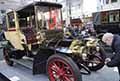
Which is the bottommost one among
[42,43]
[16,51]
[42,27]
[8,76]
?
[8,76]

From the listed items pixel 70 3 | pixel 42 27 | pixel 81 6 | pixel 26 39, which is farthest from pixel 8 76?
pixel 70 3

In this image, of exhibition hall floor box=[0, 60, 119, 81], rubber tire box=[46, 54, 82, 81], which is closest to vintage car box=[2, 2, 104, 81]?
rubber tire box=[46, 54, 82, 81]

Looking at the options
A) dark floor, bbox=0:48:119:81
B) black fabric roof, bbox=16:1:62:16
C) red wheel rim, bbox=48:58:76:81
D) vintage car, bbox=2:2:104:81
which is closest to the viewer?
red wheel rim, bbox=48:58:76:81

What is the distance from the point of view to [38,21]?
16.2ft

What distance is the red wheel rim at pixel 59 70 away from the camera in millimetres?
3933

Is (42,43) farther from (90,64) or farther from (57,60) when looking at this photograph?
(90,64)

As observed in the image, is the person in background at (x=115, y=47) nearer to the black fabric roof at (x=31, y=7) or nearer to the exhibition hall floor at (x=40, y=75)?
the exhibition hall floor at (x=40, y=75)

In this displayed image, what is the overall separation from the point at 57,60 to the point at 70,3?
25.0 metres

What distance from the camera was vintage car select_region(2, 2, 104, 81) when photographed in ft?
13.5

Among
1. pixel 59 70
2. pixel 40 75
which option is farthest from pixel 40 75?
pixel 59 70

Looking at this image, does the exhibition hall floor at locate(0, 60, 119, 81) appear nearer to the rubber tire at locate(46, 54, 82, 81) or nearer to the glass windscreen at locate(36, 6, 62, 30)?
the rubber tire at locate(46, 54, 82, 81)

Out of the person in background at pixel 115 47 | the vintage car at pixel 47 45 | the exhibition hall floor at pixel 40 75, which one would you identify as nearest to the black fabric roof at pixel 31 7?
the vintage car at pixel 47 45

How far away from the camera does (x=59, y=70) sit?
416 cm

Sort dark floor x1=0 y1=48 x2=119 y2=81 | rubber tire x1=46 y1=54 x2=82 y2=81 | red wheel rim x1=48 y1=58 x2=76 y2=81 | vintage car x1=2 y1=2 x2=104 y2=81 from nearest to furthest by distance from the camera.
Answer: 1. rubber tire x1=46 y1=54 x2=82 y2=81
2. red wheel rim x1=48 y1=58 x2=76 y2=81
3. vintage car x1=2 y1=2 x2=104 y2=81
4. dark floor x1=0 y1=48 x2=119 y2=81
